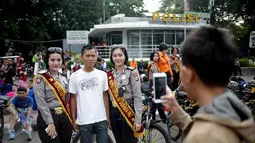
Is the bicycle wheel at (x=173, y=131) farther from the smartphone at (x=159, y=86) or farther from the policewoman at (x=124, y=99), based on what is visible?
the smartphone at (x=159, y=86)

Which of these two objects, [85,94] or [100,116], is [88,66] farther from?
[100,116]

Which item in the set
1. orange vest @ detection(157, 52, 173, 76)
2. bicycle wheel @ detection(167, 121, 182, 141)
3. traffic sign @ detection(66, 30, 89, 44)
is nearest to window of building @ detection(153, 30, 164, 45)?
traffic sign @ detection(66, 30, 89, 44)

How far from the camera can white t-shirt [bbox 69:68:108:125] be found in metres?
3.29

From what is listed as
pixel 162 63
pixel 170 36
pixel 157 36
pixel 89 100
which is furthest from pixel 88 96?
pixel 170 36

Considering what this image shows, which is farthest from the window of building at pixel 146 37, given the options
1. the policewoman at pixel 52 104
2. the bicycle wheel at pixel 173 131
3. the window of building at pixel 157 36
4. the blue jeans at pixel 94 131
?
the blue jeans at pixel 94 131

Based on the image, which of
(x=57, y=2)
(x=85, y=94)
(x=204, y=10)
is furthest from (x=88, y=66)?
(x=204, y=10)

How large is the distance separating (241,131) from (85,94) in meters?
2.33

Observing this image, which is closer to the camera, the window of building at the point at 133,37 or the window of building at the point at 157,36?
the window of building at the point at 133,37

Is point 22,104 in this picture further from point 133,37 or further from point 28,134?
point 133,37

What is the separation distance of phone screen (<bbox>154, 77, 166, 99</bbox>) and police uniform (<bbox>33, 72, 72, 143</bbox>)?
71.8 inches

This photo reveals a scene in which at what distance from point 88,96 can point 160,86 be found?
1673 mm

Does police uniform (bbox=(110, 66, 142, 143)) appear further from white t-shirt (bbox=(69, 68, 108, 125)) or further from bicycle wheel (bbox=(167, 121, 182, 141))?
bicycle wheel (bbox=(167, 121, 182, 141))

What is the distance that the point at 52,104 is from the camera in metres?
3.38

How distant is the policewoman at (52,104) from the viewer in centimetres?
327
